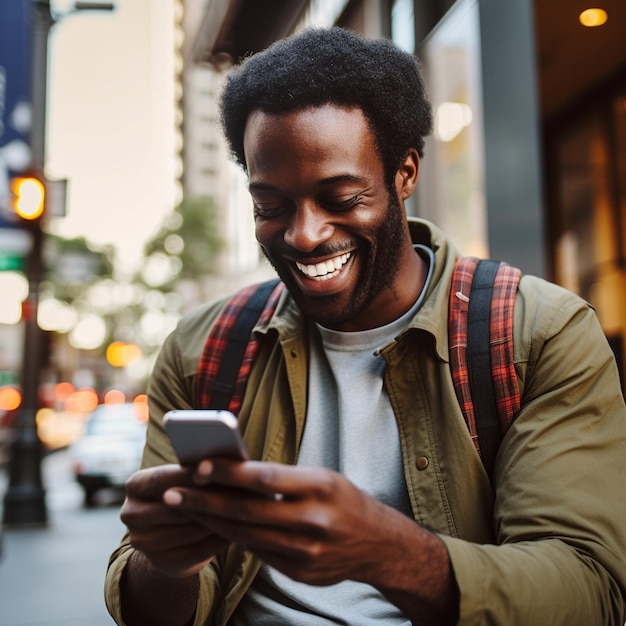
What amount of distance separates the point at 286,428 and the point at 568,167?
666cm

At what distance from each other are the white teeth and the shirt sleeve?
0.49m

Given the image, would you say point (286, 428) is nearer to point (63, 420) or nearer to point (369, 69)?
point (369, 69)

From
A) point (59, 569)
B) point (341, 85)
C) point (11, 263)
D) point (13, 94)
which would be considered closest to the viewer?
point (341, 85)

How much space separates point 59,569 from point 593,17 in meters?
7.43

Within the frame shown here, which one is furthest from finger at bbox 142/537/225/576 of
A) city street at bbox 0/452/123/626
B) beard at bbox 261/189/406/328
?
city street at bbox 0/452/123/626

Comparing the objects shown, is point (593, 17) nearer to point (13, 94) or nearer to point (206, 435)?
point (206, 435)

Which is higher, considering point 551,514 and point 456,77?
point 456,77

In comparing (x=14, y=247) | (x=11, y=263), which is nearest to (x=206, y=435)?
(x=11, y=263)

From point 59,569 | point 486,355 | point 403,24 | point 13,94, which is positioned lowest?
point 59,569

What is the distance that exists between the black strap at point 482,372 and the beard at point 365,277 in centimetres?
27

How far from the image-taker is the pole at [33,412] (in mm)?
11125

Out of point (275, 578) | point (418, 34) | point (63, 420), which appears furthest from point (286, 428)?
point (63, 420)

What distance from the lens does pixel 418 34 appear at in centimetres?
770

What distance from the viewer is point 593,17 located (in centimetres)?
586
